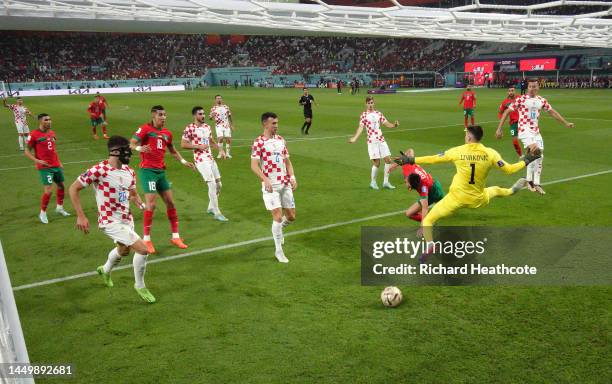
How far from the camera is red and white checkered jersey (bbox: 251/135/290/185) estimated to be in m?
7.50

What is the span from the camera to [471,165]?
697cm

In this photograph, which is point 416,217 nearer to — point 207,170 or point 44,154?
point 207,170

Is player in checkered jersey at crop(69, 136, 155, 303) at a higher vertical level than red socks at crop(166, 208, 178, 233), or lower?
higher

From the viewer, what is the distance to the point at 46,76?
6812cm

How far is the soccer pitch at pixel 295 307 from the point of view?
4.80m

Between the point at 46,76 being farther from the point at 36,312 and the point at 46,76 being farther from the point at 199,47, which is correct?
the point at 36,312

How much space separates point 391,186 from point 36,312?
8292 mm

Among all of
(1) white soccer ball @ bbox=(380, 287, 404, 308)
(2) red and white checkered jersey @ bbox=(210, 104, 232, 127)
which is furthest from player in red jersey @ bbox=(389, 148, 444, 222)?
(2) red and white checkered jersey @ bbox=(210, 104, 232, 127)

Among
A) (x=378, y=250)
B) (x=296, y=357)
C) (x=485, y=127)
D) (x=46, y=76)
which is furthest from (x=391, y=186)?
(x=46, y=76)

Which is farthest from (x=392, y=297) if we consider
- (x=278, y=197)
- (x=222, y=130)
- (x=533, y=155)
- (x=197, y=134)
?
(x=222, y=130)

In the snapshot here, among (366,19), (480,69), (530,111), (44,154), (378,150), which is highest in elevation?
(366,19)

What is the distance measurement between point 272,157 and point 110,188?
2.44 metres

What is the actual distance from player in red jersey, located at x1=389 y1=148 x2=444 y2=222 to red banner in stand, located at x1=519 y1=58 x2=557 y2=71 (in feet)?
163

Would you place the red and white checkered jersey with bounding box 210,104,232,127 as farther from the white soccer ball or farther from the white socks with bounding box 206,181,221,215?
the white soccer ball
